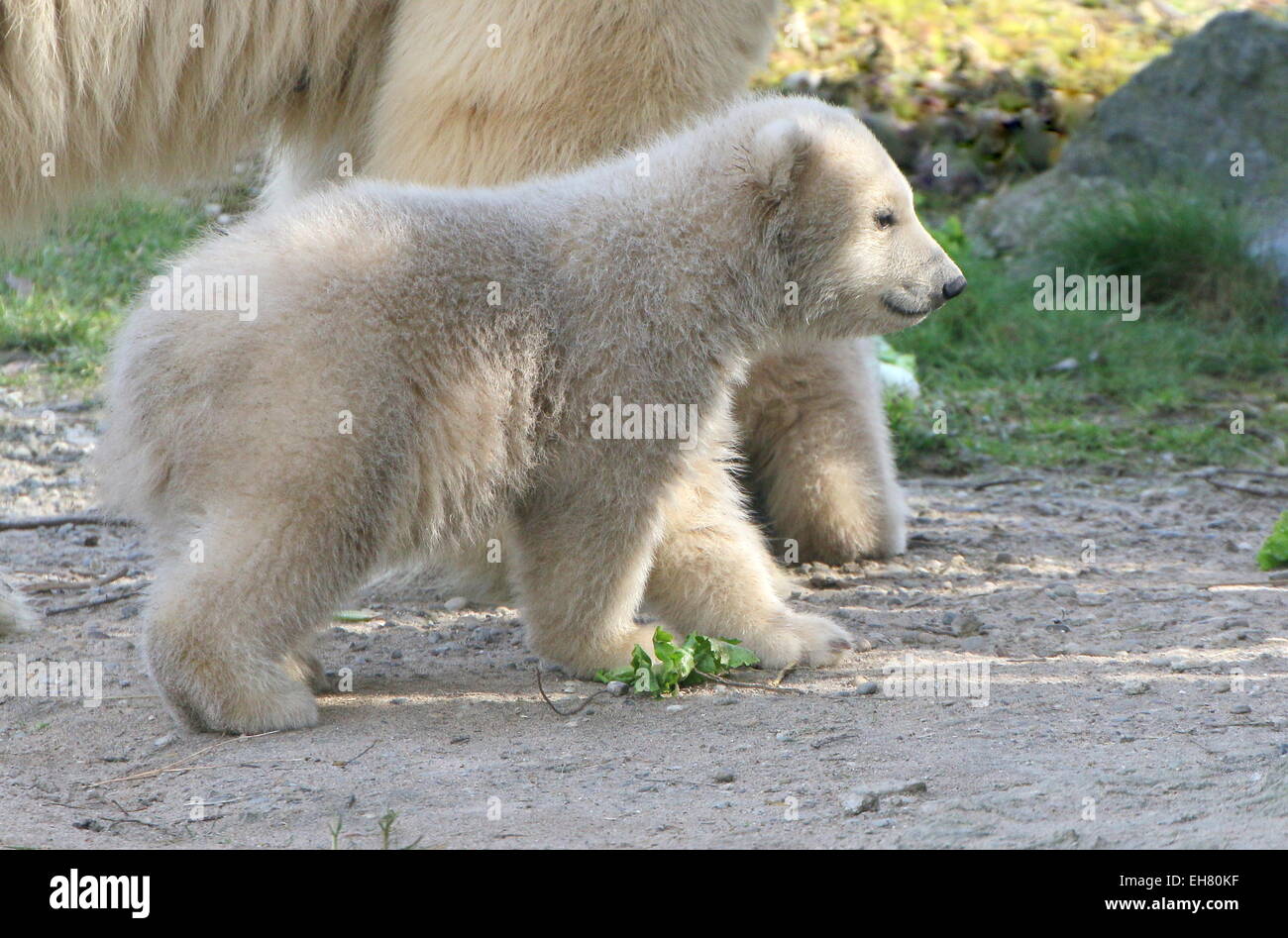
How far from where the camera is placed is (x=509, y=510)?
397cm

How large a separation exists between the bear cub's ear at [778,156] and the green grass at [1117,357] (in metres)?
2.87

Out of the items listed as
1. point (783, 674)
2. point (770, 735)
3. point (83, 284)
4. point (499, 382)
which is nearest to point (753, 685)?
point (783, 674)

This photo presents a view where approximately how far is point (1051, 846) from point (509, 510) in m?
1.65

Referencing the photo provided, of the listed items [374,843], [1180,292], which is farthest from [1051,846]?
[1180,292]

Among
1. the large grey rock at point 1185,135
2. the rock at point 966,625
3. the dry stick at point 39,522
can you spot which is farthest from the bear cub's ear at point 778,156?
the large grey rock at point 1185,135

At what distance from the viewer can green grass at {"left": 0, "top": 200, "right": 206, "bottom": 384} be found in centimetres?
719

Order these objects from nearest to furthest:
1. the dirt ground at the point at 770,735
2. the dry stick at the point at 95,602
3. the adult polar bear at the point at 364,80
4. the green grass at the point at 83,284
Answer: the dirt ground at the point at 770,735
the adult polar bear at the point at 364,80
the dry stick at the point at 95,602
the green grass at the point at 83,284

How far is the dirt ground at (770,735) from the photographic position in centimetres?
308

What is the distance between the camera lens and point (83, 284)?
7812 millimetres

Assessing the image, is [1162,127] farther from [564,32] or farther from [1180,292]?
[564,32]

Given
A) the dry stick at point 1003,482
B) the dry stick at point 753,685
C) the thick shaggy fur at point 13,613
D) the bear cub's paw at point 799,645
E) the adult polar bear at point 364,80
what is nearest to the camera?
the dry stick at point 753,685

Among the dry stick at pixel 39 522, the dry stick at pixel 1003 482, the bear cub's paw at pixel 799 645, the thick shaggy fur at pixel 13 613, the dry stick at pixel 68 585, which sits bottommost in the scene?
the bear cub's paw at pixel 799 645

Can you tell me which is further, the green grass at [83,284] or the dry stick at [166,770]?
the green grass at [83,284]

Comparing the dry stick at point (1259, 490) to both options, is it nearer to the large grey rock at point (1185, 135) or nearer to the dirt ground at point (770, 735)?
the dirt ground at point (770, 735)
